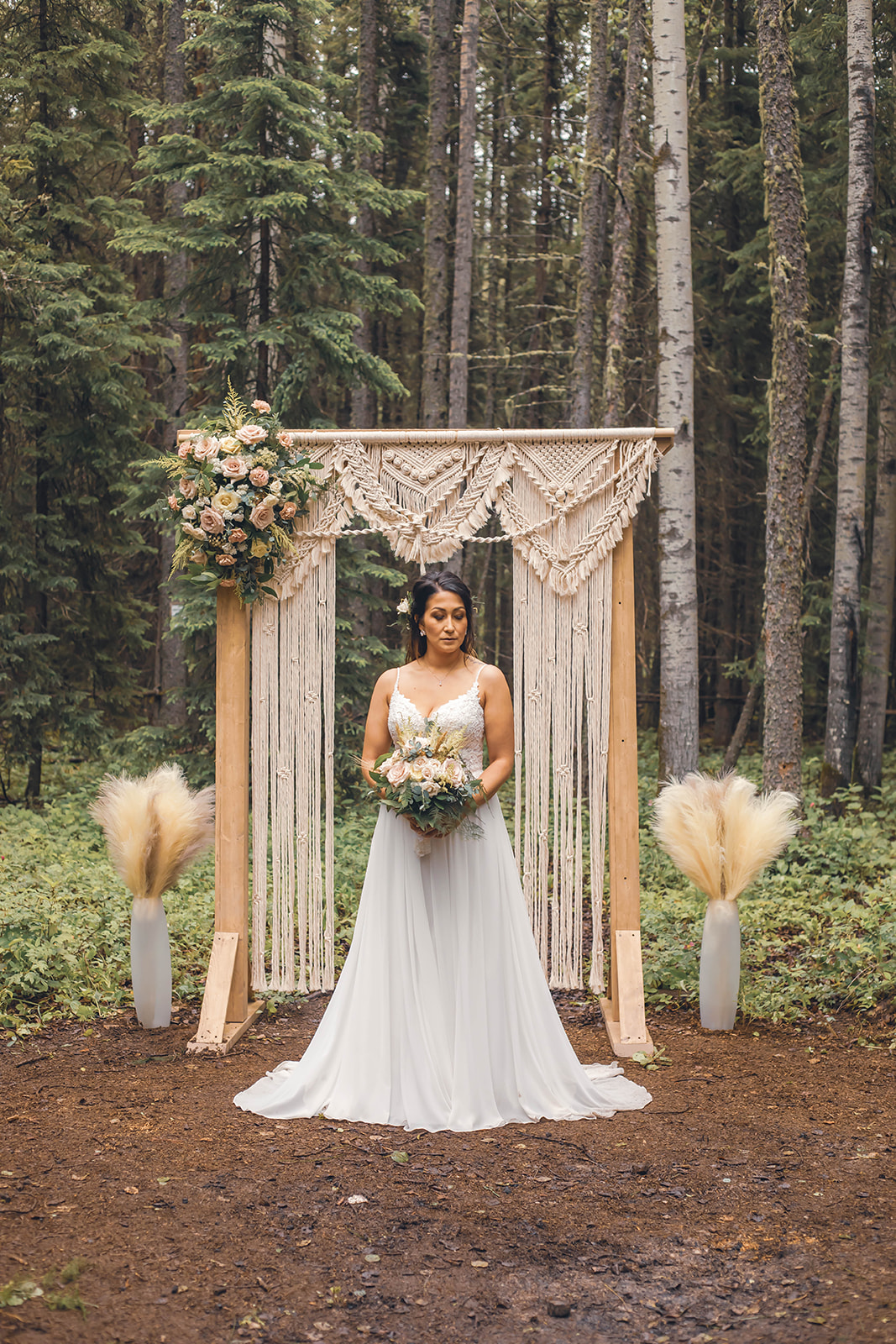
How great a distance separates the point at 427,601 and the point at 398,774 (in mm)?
716

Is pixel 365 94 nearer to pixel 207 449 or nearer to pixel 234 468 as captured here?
pixel 207 449

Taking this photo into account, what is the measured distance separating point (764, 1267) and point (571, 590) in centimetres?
289

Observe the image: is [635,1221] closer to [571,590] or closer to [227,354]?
[571,590]

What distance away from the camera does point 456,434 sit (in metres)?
4.98

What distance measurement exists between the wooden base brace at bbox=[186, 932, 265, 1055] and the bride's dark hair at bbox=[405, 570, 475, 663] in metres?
1.66

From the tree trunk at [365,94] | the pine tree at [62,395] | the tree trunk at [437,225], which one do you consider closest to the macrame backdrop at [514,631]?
the pine tree at [62,395]

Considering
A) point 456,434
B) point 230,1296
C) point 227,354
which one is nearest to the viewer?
point 230,1296

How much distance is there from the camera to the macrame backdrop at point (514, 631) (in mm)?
5016

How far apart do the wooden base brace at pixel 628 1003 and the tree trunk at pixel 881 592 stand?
6.22m

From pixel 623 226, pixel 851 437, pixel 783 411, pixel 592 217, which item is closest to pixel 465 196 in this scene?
pixel 592 217

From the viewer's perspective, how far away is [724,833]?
5.04 m

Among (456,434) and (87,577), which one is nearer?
(456,434)

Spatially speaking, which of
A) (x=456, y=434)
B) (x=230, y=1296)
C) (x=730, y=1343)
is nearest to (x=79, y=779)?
(x=456, y=434)

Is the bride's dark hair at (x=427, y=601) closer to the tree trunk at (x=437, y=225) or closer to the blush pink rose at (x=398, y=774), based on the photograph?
the blush pink rose at (x=398, y=774)
